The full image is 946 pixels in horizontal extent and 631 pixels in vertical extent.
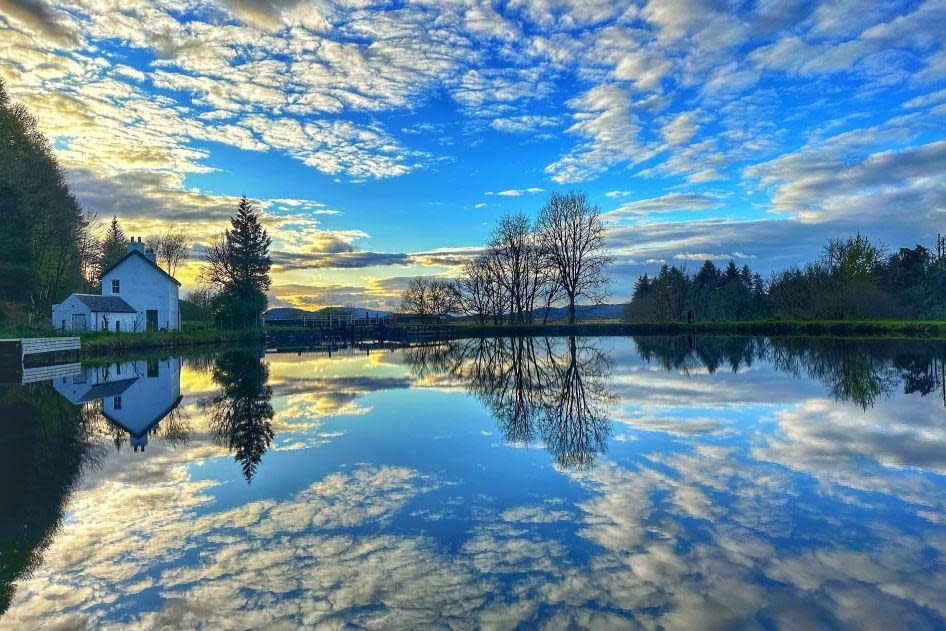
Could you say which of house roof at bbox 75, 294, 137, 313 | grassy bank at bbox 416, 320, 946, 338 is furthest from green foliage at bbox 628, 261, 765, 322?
house roof at bbox 75, 294, 137, 313

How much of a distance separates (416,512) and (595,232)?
50.8 metres

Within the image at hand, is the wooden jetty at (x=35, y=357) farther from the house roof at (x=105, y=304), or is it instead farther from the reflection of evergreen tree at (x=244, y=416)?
the house roof at (x=105, y=304)

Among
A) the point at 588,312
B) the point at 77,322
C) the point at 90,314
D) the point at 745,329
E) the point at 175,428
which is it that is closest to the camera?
the point at 175,428

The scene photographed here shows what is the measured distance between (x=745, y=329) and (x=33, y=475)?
50542mm

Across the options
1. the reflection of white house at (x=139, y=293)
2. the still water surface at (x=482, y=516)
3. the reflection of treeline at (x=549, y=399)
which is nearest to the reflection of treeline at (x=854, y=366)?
the still water surface at (x=482, y=516)

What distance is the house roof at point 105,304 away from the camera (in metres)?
37.1

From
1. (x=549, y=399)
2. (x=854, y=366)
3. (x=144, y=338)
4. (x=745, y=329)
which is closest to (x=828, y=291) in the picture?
(x=745, y=329)

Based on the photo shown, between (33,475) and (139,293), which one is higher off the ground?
(139,293)

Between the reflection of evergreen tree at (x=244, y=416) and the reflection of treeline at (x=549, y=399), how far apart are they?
407 cm

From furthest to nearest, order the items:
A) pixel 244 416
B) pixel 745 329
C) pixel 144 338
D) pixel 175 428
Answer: pixel 745 329, pixel 144 338, pixel 244 416, pixel 175 428

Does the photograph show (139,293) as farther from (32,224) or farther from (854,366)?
(854,366)

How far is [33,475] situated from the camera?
23.3 feet

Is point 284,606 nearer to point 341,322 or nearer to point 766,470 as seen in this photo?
point 766,470

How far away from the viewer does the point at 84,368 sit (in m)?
23.5
